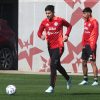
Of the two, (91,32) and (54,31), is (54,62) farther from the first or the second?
(91,32)

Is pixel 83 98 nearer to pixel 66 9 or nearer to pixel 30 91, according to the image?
pixel 30 91

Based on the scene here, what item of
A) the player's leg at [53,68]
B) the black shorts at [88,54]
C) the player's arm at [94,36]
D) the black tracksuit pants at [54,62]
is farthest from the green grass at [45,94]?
the player's arm at [94,36]

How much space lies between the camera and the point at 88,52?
18.3m

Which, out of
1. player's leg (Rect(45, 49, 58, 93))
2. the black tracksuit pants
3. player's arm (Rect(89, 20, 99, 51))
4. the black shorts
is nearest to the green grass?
player's leg (Rect(45, 49, 58, 93))

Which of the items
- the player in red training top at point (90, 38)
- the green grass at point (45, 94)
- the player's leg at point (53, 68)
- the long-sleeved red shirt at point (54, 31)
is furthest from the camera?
the player in red training top at point (90, 38)

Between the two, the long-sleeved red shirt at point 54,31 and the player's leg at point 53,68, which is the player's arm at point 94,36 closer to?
the long-sleeved red shirt at point 54,31

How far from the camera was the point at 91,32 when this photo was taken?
18.4 m

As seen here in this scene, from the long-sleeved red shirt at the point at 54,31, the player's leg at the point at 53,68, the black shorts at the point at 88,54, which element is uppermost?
the long-sleeved red shirt at the point at 54,31

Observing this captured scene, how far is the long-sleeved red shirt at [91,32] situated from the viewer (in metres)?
18.2

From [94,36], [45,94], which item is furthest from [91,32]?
[45,94]

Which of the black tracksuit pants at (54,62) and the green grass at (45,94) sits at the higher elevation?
the black tracksuit pants at (54,62)

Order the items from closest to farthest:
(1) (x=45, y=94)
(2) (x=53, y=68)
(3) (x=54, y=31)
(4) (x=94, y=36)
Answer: (1) (x=45, y=94)
(2) (x=53, y=68)
(3) (x=54, y=31)
(4) (x=94, y=36)

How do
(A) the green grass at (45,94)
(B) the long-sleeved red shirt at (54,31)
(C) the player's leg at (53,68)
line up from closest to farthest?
(A) the green grass at (45,94) < (C) the player's leg at (53,68) < (B) the long-sleeved red shirt at (54,31)

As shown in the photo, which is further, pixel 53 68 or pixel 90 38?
pixel 90 38
